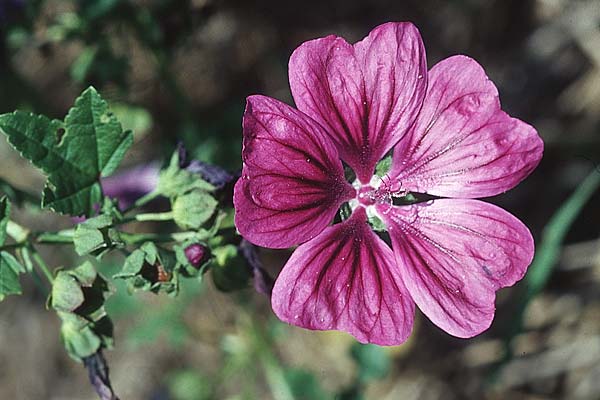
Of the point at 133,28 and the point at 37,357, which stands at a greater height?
the point at 133,28

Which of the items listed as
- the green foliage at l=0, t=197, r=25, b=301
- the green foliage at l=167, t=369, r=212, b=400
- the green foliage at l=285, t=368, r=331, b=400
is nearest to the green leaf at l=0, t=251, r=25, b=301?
the green foliage at l=0, t=197, r=25, b=301

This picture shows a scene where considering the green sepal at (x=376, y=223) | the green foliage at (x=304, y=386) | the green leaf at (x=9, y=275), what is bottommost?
the green foliage at (x=304, y=386)

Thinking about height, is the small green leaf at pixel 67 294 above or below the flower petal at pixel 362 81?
below

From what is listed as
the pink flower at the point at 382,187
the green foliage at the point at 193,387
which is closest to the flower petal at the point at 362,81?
the pink flower at the point at 382,187

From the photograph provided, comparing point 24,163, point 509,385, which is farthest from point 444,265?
point 24,163

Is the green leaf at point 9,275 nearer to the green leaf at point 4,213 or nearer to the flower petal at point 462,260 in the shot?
the green leaf at point 4,213

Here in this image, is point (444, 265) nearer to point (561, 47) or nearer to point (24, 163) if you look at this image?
point (561, 47)

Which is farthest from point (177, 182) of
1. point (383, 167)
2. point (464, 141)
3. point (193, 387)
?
point (193, 387)

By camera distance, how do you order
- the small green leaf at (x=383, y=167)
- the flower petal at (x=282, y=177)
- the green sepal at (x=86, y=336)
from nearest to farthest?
the flower petal at (x=282, y=177) < the green sepal at (x=86, y=336) < the small green leaf at (x=383, y=167)
